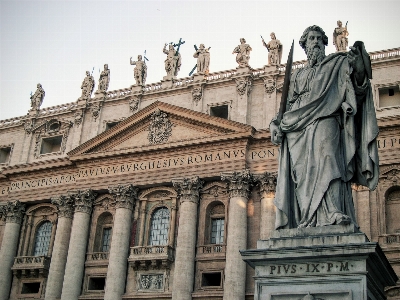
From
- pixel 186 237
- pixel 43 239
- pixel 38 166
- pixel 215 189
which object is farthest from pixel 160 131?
pixel 43 239

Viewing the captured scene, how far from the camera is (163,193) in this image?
34.7 metres

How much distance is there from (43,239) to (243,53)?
16948mm

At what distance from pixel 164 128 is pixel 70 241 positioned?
844 centimetres

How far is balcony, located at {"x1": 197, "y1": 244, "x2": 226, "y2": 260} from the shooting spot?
31.5 m

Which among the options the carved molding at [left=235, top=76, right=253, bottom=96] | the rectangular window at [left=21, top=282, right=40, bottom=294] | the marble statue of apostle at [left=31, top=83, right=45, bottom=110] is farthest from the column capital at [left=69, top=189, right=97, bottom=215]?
the carved molding at [left=235, top=76, right=253, bottom=96]

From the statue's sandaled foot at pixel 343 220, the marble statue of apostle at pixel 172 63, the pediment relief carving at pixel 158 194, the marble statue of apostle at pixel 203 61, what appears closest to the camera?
the statue's sandaled foot at pixel 343 220

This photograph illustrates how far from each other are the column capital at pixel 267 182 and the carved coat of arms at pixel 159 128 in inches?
253

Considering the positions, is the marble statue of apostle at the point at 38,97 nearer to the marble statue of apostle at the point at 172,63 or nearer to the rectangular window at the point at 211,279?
the marble statue of apostle at the point at 172,63

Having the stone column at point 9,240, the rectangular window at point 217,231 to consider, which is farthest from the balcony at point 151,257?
the stone column at point 9,240

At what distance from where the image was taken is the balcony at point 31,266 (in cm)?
3609

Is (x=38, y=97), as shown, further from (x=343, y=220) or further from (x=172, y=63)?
(x=343, y=220)

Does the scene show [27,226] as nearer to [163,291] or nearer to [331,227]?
[163,291]

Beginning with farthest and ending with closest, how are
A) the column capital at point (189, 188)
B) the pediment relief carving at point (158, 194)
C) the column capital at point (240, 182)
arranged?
the pediment relief carving at point (158, 194), the column capital at point (189, 188), the column capital at point (240, 182)

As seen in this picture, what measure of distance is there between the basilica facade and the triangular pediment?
0.21 feet
